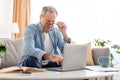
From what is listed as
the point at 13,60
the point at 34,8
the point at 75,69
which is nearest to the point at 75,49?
the point at 75,69

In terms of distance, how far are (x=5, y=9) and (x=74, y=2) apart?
1498 mm

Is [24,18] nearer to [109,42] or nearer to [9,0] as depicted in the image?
[9,0]

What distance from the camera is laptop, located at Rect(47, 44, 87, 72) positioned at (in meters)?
1.64

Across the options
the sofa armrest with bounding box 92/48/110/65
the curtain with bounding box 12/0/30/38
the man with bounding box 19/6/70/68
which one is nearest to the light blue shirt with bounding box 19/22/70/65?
the man with bounding box 19/6/70/68

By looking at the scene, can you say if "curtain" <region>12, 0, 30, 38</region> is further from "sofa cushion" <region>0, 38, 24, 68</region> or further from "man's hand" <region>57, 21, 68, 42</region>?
"man's hand" <region>57, 21, 68, 42</region>

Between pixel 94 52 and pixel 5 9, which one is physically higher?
pixel 5 9

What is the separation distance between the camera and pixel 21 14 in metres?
5.34

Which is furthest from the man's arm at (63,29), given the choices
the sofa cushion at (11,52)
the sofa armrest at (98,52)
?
the sofa armrest at (98,52)

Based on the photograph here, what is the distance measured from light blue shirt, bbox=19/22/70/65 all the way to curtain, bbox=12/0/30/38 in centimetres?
296

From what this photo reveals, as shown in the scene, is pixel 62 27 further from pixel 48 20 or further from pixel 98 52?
pixel 98 52

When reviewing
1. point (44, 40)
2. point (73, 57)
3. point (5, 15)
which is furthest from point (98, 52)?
point (5, 15)

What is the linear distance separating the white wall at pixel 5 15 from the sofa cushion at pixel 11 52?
72.1 inches

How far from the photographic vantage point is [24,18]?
5.34 meters

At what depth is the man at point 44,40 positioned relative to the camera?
1985mm
